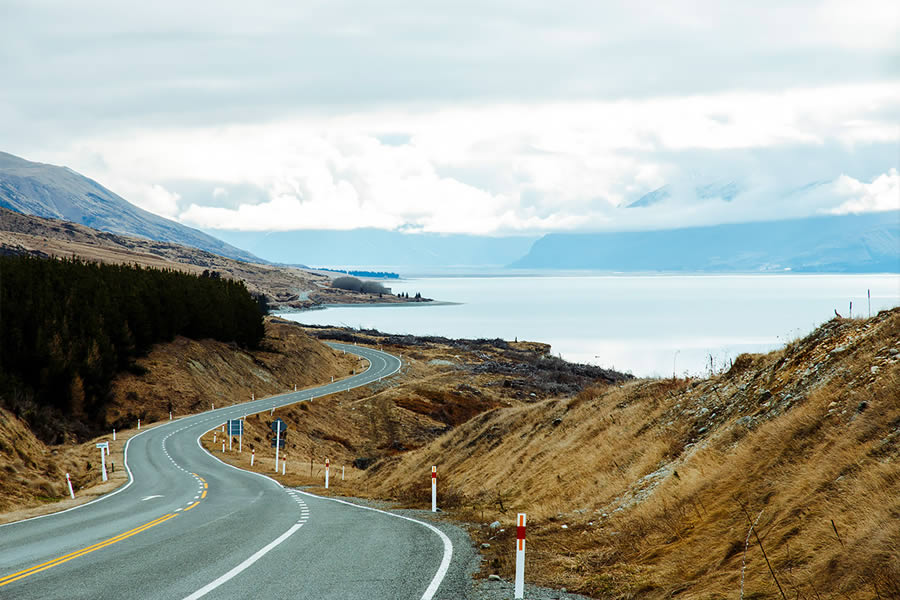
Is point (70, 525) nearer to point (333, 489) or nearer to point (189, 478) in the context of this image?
point (333, 489)

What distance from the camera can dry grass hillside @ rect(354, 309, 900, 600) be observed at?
7.61 m

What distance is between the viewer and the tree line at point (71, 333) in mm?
51844

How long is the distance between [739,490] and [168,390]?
6156 centimetres

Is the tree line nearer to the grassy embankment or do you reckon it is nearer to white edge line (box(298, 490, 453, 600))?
white edge line (box(298, 490, 453, 600))

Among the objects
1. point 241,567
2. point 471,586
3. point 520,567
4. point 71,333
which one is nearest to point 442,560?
point 471,586

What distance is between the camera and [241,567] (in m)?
10.6

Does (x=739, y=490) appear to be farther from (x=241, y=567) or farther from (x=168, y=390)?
(x=168, y=390)

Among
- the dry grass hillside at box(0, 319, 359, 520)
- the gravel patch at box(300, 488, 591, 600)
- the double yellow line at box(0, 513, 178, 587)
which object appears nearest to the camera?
the gravel patch at box(300, 488, 591, 600)

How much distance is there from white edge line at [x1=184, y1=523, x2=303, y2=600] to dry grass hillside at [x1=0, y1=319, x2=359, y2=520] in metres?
9.99

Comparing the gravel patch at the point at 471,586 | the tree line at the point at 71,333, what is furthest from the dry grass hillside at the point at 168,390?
the gravel patch at the point at 471,586

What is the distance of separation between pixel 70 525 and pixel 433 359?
8511 centimetres

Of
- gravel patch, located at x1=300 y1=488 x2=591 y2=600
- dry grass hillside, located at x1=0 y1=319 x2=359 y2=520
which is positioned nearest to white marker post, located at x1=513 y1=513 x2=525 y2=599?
gravel patch, located at x1=300 y1=488 x2=591 y2=600

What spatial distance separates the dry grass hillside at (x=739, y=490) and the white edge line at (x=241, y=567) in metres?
3.62

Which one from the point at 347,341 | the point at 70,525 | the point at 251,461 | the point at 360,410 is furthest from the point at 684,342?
the point at 70,525
